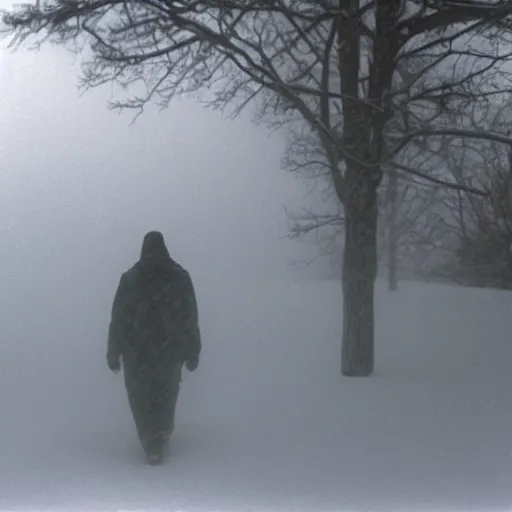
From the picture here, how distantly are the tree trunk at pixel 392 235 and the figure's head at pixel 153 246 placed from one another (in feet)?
6.03

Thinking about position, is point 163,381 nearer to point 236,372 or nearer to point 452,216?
point 236,372

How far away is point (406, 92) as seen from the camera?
255 inches

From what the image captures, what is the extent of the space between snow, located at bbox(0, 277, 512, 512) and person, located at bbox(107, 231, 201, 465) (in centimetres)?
29

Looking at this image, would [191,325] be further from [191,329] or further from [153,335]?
[153,335]

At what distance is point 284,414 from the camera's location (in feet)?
19.0

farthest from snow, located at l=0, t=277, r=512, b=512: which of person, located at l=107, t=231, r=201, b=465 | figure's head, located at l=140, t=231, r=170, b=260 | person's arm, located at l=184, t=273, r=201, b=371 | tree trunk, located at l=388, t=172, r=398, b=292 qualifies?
figure's head, located at l=140, t=231, r=170, b=260

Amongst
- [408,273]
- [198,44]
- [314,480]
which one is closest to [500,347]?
[408,273]

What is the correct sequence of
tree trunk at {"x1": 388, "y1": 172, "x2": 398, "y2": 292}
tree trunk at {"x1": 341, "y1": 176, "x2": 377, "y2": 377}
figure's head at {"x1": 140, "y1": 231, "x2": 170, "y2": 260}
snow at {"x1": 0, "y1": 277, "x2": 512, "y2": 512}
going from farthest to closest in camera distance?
1. tree trunk at {"x1": 388, "y1": 172, "x2": 398, "y2": 292}
2. tree trunk at {"x1": 341, "y1": 176, "x2": 377, "y2": 377}
3. figure's head at {"x1": 140, "y1": 231, "x2": 170, "y2": 260}
4. snow at {"x1": 0, "y1": 277, "x2": 512, "y2": 512}

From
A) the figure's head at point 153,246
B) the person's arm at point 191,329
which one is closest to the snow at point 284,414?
the person's arm at point 191,329

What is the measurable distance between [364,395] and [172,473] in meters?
1.46

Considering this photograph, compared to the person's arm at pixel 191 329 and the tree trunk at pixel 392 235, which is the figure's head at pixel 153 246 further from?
the tree trunk at pixel 392 235

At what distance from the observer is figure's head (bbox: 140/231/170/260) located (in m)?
5.28

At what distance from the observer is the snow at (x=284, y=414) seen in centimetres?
515

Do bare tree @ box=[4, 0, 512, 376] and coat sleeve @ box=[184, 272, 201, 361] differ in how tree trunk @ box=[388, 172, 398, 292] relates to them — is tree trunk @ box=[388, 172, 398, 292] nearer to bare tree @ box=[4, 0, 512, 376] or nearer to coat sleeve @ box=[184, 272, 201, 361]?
bare tree @ box=[4, 0, 512, 376]
